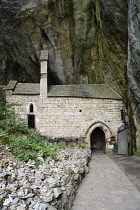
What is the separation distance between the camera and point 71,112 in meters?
14.6

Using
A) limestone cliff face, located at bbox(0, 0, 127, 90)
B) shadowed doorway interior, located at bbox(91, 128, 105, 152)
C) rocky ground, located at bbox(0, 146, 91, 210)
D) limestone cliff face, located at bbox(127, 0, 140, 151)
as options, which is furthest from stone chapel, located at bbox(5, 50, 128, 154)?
rocky ground, located at bbox(0, 146, 91, 210)

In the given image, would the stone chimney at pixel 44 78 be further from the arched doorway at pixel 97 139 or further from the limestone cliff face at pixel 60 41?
the arched doorway at pixel 97 139

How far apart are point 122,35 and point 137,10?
10.7 feet

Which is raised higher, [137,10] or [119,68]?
[137,10]

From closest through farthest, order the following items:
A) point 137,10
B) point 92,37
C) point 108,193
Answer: point 108,193, point 137,10, point 92,37

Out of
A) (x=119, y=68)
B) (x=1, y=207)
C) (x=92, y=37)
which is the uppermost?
(x=92, y=37)

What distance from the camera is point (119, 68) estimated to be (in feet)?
42.1

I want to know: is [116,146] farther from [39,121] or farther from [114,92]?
[39,121]

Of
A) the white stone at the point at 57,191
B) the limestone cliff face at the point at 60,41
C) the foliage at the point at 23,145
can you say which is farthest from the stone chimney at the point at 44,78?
the white stone at the point at 57,191

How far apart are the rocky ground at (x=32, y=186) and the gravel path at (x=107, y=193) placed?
0.54m

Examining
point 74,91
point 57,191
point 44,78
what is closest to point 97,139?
point 74,91

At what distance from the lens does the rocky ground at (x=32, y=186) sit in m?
3.58

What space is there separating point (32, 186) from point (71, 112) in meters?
10.5

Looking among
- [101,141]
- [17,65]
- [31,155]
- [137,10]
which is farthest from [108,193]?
[17,65]
